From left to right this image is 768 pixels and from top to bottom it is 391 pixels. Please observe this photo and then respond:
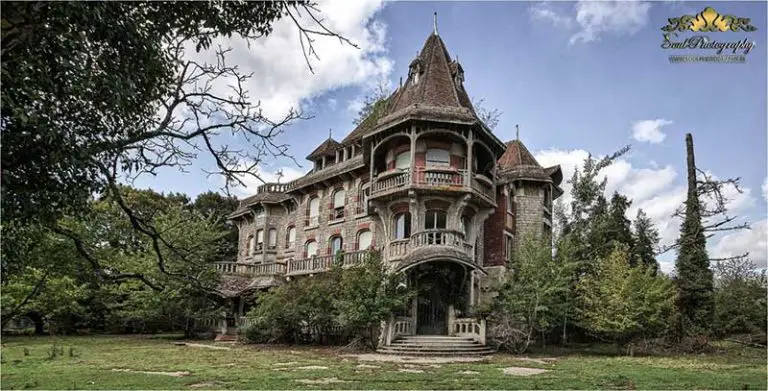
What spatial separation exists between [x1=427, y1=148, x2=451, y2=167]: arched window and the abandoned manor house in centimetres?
4

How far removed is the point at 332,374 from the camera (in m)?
11.2

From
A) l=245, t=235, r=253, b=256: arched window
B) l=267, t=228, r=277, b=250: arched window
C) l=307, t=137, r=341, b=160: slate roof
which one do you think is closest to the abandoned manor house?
l=307, t=137, r=341, b=160: slate roof

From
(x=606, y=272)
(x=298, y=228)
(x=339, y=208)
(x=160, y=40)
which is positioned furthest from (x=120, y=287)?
(x=160, y=40)

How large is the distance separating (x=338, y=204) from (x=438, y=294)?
336 inches

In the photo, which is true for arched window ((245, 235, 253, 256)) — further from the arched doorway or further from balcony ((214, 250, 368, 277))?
the arched doorway

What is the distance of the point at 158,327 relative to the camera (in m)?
32.2

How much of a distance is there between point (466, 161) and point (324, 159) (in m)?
10.6

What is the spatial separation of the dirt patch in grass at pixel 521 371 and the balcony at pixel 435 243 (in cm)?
676

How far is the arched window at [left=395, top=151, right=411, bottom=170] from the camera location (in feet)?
73.8

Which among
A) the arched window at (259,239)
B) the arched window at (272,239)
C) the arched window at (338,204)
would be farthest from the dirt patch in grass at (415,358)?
the arched window at (259,239)

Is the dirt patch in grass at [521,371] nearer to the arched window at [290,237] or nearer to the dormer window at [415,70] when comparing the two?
the dormer window at [415,70]

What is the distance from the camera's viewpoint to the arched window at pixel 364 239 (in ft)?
83.9

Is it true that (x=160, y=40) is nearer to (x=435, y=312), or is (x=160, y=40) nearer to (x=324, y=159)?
(x=435, y=312)

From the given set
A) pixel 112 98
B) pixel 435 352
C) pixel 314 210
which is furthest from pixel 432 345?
pixel 112 98
